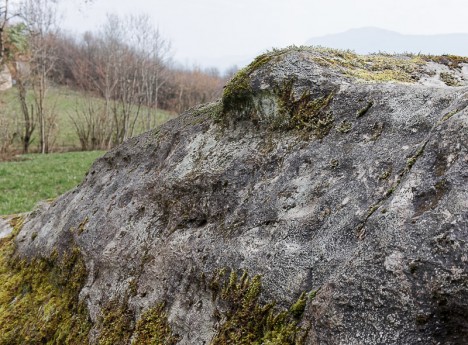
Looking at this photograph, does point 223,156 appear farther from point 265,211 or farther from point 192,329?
point 192,329

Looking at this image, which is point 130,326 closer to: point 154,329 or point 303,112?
point 154,329

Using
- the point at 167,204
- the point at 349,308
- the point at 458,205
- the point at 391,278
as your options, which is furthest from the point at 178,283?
the point at 458,205

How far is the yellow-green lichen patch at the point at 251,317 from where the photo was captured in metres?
2.09

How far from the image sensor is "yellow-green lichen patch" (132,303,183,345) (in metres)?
2.61

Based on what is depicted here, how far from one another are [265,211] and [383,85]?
131cm

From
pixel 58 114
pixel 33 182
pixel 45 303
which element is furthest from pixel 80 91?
pixel 45 303

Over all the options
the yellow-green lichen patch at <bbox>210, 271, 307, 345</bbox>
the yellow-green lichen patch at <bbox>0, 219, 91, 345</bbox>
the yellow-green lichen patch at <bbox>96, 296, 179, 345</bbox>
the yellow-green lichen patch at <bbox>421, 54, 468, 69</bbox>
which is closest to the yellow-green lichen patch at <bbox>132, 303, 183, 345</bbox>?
the yellow-green lichen patch at <bbox>96, 296, 179, 345</bbox>

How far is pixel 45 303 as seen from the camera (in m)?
3.60

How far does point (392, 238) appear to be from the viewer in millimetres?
1812

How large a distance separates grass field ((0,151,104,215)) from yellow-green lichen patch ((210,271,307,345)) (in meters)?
12.4

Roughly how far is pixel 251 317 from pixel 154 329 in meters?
0.80

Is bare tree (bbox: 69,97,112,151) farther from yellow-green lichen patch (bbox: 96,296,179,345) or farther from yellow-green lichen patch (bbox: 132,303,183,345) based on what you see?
yellow-green lichen patch (bbox: 132,303,183,345)

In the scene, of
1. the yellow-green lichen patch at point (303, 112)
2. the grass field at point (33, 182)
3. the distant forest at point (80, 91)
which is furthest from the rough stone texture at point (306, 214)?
the distant forest at point (80, 91)

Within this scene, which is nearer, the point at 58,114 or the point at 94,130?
the point at 94,130
